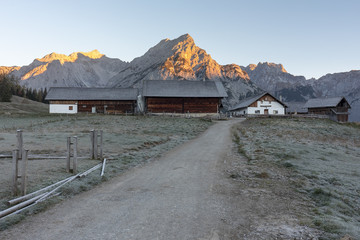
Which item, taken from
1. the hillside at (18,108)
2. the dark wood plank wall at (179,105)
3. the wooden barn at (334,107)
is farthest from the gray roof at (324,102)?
the hillside at (18,108)

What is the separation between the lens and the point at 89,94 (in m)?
68.4

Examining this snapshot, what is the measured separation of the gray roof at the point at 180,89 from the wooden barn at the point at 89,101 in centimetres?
887

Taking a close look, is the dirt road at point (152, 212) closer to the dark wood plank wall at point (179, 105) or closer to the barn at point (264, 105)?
the dark wood plank wall at point (179, 105)

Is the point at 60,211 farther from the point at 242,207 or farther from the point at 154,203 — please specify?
the point at 242,207

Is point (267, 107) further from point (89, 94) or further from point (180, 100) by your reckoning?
point (89, 94)

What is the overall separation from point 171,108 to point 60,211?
5405 centimetres

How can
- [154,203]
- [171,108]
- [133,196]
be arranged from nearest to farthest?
[154,203] < [133,196] < [171,108]

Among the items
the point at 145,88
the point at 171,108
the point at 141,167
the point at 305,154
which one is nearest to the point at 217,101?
the point at 171,108

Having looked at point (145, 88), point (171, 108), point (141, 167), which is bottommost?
point (141, 167)

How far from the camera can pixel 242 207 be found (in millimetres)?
7680

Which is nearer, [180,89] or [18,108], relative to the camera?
[180,89]

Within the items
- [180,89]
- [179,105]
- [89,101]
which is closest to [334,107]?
[180,89]

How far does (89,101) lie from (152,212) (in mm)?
65712

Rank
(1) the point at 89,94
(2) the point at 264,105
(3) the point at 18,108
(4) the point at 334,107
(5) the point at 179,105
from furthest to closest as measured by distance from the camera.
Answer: (3) the point at 18,108 → (4) the point at 334,107 → (1) the point at 89,94 → (2) the point at 264,105 → (5) the point at 179,105
